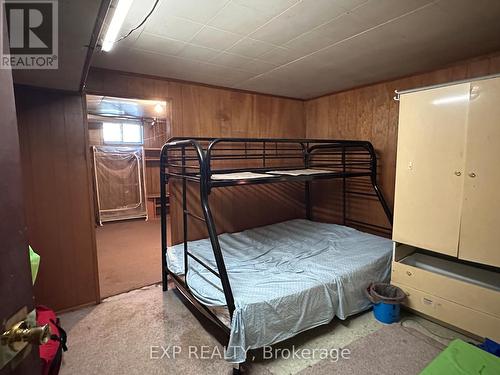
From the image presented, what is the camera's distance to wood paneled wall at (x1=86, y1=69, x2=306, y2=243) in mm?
2760

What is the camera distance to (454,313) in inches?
78.8

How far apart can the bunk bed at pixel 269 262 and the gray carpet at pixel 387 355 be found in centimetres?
24

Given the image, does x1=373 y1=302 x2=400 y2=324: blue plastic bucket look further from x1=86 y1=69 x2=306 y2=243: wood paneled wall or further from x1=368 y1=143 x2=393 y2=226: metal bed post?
x1=86 y1=69 x2=306 y2=243: wood paneled wall

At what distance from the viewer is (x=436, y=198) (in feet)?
6.75

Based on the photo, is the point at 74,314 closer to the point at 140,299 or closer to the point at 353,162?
the point at 140,299

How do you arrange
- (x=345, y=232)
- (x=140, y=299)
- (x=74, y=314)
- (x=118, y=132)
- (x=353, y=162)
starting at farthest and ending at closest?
1. (x=118, y=132)
2. (x=353, y=162)
3. (x=345, y=232)
4. (x=140, y=299)
5. (x=74, y=314)

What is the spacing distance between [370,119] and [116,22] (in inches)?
111

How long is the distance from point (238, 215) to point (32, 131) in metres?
2.30

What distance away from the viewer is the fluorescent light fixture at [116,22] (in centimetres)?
133

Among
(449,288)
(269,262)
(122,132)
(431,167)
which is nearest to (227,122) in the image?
(269,262)

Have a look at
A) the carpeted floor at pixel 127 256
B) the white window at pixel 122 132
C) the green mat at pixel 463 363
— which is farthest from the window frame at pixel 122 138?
the green mat at pixel 463 363

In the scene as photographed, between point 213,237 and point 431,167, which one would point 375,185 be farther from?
point 213,237

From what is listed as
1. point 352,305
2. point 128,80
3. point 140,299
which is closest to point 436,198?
point 352,305

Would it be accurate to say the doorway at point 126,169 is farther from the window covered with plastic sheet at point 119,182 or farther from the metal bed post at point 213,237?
the metal bed post at point 213,237
